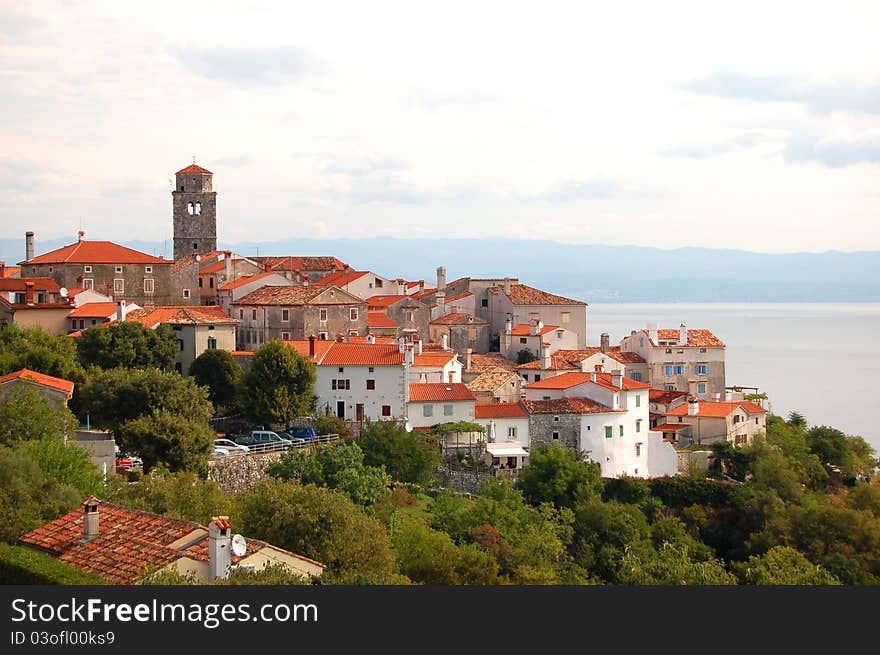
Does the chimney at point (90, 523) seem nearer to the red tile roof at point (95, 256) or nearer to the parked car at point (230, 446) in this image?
the parked car at point (230, 446)

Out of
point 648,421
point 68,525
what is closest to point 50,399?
point 68,525

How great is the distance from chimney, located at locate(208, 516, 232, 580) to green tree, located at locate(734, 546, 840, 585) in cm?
1767

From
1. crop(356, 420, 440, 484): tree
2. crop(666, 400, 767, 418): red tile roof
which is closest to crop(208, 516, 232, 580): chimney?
crop(356, 420, 440, 484): tree

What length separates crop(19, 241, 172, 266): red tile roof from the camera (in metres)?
56.2

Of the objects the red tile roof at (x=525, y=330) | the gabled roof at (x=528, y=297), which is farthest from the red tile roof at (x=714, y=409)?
the gabled roof at (x=528, y=297)

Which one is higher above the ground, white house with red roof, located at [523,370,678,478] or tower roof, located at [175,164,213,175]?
tower roof, located at [175,164,213,175]

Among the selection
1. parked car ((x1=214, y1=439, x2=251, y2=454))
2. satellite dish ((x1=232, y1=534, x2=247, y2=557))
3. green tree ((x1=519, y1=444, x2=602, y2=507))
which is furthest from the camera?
green tree ((x1=519, y1=444, x2=602, y2=507))

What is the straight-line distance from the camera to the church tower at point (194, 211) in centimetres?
7331

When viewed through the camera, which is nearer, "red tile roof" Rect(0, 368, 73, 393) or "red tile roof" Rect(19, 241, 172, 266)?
"red tile roof" Rect(0, 368, 73, 393)

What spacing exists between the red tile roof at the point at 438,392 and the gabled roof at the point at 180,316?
8644 millimetres

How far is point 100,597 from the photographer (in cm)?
1275

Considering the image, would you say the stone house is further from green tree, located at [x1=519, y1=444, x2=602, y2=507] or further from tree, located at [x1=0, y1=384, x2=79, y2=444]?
tree, located at [x1=0, y1=384, x2=79, y2=444]

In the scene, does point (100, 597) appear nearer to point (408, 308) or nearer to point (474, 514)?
point (474, 514)

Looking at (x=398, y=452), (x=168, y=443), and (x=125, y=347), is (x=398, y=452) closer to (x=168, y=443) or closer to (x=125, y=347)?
(x=168, y=443)
